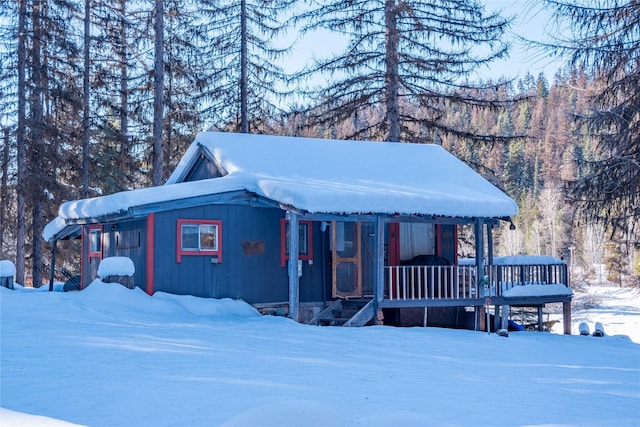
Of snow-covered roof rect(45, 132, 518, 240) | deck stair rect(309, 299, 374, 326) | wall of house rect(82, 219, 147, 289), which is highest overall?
snow-covered roof rect(45, 132, 518, 240)

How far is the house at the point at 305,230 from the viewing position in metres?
14.5

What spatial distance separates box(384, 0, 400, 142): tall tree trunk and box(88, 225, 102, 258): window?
11160 millimetres

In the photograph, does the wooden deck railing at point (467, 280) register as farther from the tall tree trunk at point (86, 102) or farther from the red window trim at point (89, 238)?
the tall tree trunk at point (86, 102)

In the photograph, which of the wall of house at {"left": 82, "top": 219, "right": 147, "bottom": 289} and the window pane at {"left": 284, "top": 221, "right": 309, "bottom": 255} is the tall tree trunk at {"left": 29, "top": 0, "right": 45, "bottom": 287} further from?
the window pane at {"left": 284, "top": 221, "right": 309, "bottom": 255}

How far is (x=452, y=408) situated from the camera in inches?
250

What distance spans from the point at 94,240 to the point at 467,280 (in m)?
9.51

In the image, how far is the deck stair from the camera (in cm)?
1449

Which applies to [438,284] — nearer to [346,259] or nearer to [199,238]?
[346,259]

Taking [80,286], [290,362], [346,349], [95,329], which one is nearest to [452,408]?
[290,362]

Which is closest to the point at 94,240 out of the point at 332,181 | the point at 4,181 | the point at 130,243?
the point at 130,243

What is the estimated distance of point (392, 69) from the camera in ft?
81.2

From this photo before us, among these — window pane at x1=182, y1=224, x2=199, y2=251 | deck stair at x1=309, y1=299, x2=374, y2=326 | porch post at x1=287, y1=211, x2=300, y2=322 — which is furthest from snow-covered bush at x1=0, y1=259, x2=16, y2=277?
deck stair at x1=309, y1=299, x2=374, y2=326

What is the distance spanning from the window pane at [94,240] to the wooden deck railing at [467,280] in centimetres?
729

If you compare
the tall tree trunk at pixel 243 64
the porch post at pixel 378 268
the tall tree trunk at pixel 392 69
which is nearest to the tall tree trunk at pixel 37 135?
the tall tree trunk at pixel 243 64
